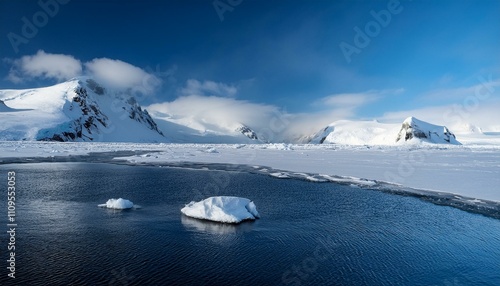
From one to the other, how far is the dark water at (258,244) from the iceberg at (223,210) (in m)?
0.46

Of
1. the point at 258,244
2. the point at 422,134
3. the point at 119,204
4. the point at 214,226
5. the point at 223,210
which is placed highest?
the point at 422,134

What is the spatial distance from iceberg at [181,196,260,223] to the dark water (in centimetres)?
46

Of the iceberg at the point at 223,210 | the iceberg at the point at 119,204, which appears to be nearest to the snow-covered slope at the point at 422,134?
the iceberg at the point at 223,210

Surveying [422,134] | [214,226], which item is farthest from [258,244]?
[422,134]

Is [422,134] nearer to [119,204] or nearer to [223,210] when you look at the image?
[223,210]

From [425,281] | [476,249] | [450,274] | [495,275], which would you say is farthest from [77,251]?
[476,249]

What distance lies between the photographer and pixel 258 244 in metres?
12.0

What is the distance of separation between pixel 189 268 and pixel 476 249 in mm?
10778

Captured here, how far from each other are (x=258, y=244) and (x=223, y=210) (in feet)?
11.3

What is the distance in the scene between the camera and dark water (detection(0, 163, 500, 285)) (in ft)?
30.9

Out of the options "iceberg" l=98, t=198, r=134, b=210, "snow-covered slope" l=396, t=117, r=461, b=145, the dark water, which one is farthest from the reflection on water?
"snow-covered slope" l=396, t=117, r=461, b=145

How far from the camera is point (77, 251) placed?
1067cm

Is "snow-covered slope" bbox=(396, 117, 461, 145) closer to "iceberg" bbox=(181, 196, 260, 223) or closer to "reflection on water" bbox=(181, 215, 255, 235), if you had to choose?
"iceberg" bbox=(181, 196, 260, 223)

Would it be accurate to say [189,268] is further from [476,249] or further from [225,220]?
[476,249]
